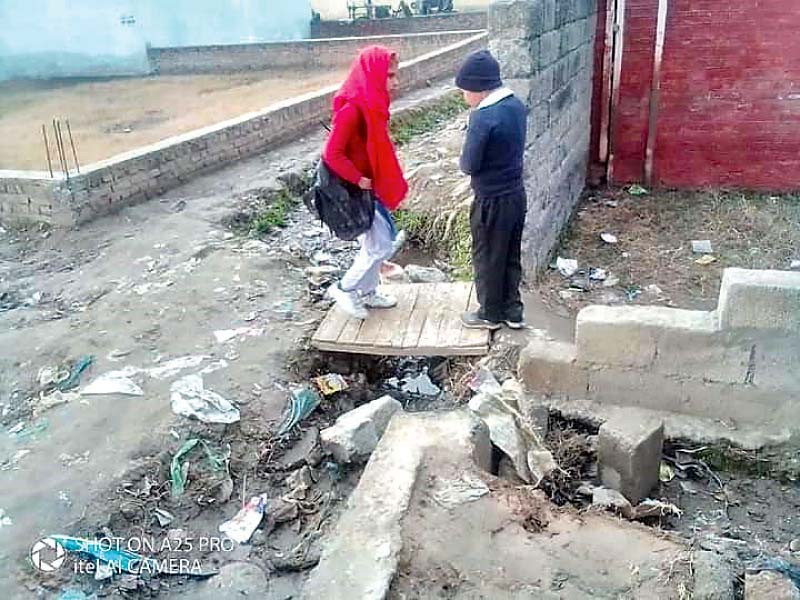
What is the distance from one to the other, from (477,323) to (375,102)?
1.45 meters

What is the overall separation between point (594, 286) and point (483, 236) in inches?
64.7

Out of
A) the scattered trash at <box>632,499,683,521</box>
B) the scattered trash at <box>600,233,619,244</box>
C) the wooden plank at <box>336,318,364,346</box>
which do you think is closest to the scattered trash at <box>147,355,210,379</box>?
the wooden plank at <box>336,318,364,346</box>

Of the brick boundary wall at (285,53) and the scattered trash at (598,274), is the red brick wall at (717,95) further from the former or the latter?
the brick boundary wall at (285,53)

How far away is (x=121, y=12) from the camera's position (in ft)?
56.5

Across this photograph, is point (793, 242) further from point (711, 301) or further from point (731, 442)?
point (731, 442)

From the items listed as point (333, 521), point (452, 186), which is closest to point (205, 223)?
point (452, 186)

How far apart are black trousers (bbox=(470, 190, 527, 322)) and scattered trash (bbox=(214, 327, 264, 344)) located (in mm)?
1477

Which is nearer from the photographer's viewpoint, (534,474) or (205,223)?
(534,474)

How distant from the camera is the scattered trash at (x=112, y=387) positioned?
13.8 feet

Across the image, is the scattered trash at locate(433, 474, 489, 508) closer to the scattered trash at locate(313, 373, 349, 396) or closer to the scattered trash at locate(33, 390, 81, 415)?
the scattered trash at locate(313, 373, 349, 396)

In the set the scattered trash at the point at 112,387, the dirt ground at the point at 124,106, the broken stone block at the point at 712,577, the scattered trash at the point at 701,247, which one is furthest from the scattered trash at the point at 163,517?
Answer: the dirt ground at the point at 124,106

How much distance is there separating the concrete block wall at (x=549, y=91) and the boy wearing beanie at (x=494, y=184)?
0.69 meters

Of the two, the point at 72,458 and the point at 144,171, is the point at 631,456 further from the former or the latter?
the point at 144,171

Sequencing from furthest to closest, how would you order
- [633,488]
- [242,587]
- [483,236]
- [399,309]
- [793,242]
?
[793,242]
[399,309]
[483,236]
[633,488]
[242,587]
